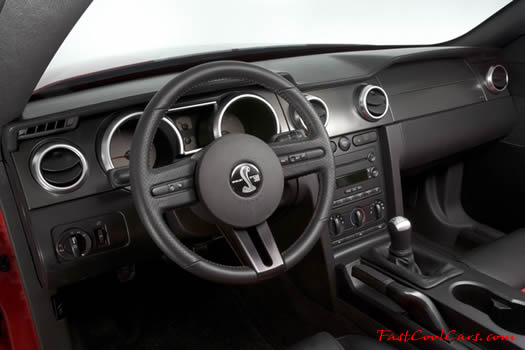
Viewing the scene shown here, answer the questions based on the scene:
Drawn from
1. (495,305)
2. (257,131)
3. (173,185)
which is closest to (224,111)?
(257,131)

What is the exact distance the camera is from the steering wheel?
95cm

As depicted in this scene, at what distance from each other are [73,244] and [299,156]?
0.64 m

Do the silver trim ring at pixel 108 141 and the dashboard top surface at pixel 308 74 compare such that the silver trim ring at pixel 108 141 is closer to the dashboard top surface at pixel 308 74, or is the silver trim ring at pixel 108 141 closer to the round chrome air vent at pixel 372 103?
the dashboard top surface at pixel 308 74

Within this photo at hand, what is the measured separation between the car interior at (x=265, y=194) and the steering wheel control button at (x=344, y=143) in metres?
0.02

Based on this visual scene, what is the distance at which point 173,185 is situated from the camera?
976mm

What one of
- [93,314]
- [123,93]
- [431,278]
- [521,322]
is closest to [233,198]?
[123,93]

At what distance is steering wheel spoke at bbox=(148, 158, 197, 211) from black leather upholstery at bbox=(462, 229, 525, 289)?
36.3 inches

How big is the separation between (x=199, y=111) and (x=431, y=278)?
0.83 m

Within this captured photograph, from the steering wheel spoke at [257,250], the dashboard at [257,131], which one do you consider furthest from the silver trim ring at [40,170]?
the steering wheel spoke at [257,250]

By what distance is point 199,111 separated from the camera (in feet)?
4.38

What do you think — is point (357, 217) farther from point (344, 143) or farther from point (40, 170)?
point (40, 170)

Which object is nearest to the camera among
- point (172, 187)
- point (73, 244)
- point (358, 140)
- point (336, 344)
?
point (172, 187)

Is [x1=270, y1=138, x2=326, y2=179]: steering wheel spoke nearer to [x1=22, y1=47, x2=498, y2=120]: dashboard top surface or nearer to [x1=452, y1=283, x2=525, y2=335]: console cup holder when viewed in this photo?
[x1=22, y1=47, x2=498, y2=120]: dashboard top surface

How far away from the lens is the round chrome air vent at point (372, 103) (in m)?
1.59
